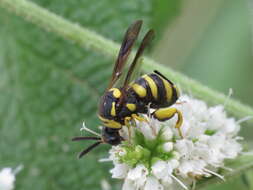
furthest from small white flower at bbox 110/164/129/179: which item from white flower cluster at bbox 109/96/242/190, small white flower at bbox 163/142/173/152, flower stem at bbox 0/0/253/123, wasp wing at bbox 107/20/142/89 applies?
flower stem at bbox 0/0/253/123

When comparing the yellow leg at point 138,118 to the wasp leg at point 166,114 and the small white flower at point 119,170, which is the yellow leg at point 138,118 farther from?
the small white flower at point 119,170

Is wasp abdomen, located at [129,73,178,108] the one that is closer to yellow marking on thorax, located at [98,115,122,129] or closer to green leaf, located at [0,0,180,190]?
yellow marking on thorax, located at [98,115,122,129]

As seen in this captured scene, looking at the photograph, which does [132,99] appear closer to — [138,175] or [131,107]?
[131,107]

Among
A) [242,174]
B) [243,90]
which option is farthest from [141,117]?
[243,90]

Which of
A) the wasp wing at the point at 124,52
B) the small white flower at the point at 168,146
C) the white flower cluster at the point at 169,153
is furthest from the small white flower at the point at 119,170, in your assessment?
the wasp wing at the point at 124,52

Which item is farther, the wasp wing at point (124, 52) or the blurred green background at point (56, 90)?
the blurred green background at point (56, 90)

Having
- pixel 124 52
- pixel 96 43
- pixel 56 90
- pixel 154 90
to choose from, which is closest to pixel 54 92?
pixel 56 90
